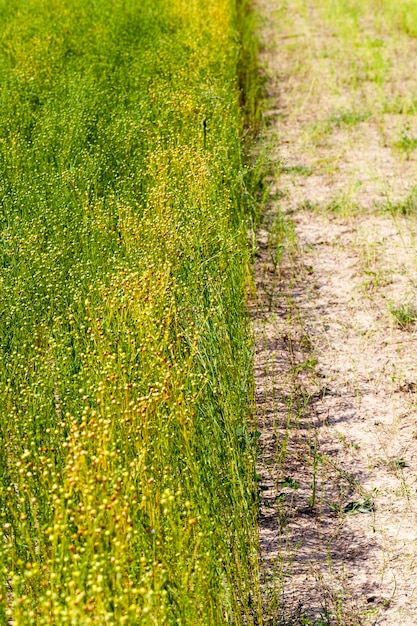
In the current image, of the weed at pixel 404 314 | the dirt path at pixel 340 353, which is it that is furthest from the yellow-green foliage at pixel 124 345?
the weed at pixel 404 314

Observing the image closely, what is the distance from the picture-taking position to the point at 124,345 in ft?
11.2

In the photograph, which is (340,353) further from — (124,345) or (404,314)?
(124,345)

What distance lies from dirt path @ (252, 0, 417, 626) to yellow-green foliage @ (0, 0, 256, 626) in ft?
0.84

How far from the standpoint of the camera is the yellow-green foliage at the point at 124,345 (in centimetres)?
242

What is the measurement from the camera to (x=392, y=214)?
5758 millimetres

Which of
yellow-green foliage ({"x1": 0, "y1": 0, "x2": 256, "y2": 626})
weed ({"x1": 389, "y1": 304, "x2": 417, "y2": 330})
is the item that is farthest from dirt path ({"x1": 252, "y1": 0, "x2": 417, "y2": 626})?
yellow-green foliage ({"x1": 0, "y1": 0, "x2": 256, "y2": 626})

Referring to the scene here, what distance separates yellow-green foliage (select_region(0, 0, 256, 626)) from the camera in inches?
95.3

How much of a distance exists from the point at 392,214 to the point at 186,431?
3.26 meters

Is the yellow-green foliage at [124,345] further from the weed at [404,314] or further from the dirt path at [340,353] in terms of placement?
the weed at [404,314]

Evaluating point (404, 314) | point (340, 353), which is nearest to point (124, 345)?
point (340, 353)

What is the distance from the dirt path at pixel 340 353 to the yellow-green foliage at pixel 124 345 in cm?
26

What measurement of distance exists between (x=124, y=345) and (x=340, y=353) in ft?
4.44

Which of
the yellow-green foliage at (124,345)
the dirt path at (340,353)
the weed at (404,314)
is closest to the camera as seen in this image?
the yellow-green foliage at (124,345)

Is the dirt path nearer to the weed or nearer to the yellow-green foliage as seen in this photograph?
the weed
